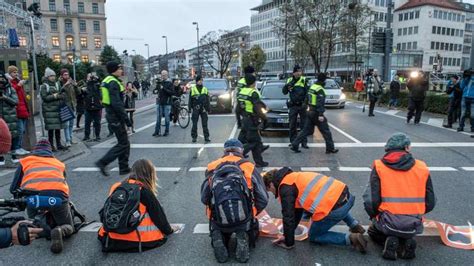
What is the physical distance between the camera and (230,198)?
3846 mm

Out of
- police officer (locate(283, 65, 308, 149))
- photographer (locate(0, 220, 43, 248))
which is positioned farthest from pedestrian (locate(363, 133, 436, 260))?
police officer (locate(283, 65, 308, 149))

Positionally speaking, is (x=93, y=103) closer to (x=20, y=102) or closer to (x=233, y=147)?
(x=20, y=102)

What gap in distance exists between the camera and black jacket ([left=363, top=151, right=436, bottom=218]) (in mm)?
3840

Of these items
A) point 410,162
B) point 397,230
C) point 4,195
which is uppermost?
point 410,162

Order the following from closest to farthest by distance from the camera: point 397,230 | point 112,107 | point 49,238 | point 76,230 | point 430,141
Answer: point 397,230 → point 49,238 → point 76,230 → point 112,107 → point 430,141

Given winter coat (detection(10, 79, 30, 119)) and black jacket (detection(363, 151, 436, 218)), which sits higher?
winter coat (detection(10, 79, 30, 119))

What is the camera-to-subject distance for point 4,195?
6.27 m

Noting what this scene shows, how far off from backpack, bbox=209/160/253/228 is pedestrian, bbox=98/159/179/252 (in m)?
0.69

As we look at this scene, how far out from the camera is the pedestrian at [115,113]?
283 inches

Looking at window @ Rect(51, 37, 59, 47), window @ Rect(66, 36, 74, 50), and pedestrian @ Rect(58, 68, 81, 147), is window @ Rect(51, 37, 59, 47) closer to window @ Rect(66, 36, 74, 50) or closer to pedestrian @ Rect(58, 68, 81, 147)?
window @ Rect(66, 36, 74, 50)

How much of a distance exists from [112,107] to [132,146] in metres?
3.46

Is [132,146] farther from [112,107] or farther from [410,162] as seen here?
[410,162]

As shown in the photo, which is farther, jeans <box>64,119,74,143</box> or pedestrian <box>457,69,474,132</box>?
pedestrian <box>457,69,474,132</box>

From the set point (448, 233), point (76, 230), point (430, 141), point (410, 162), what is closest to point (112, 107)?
point (76, 230)
